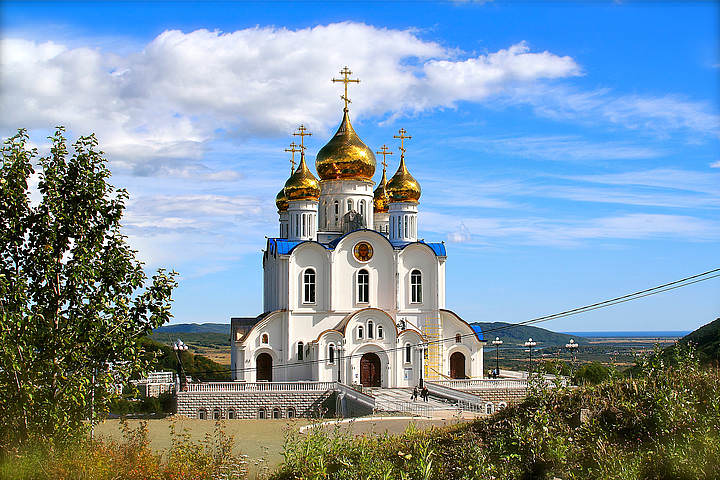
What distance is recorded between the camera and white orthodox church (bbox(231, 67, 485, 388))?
112 ft

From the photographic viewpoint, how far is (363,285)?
36281 millimetres

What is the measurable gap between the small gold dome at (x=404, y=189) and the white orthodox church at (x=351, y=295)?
0.19 ft

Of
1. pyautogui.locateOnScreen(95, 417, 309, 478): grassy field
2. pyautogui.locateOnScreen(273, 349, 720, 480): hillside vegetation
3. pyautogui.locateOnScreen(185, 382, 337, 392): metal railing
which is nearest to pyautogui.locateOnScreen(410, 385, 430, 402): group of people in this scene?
pyautogui.locateOnScreen(185, 382, 337, 392): metal railing

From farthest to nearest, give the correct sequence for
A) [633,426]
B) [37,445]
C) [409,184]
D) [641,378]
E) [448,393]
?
[409,184] < [448,393] < [641,378] < [633,426] < [37,445]

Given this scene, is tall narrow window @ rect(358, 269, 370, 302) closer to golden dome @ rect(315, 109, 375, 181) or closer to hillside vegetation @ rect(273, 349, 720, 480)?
golden dome @ rect(315, 109, 375, 181)

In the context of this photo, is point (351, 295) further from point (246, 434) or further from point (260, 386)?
point (246, 434)

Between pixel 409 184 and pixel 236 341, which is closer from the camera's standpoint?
pixel 236 341

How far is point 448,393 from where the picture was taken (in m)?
30.5

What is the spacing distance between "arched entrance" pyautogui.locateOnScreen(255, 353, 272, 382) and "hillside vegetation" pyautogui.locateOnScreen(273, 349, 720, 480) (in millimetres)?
23313

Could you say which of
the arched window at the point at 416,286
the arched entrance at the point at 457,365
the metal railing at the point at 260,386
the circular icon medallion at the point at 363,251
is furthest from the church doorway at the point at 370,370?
the circular icon medallion at the point at 363,251

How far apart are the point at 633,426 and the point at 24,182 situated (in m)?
9.09

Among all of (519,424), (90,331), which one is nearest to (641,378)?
(519,424)

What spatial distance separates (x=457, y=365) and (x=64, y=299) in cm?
2861

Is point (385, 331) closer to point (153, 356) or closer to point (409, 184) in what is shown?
point (409, 184)
